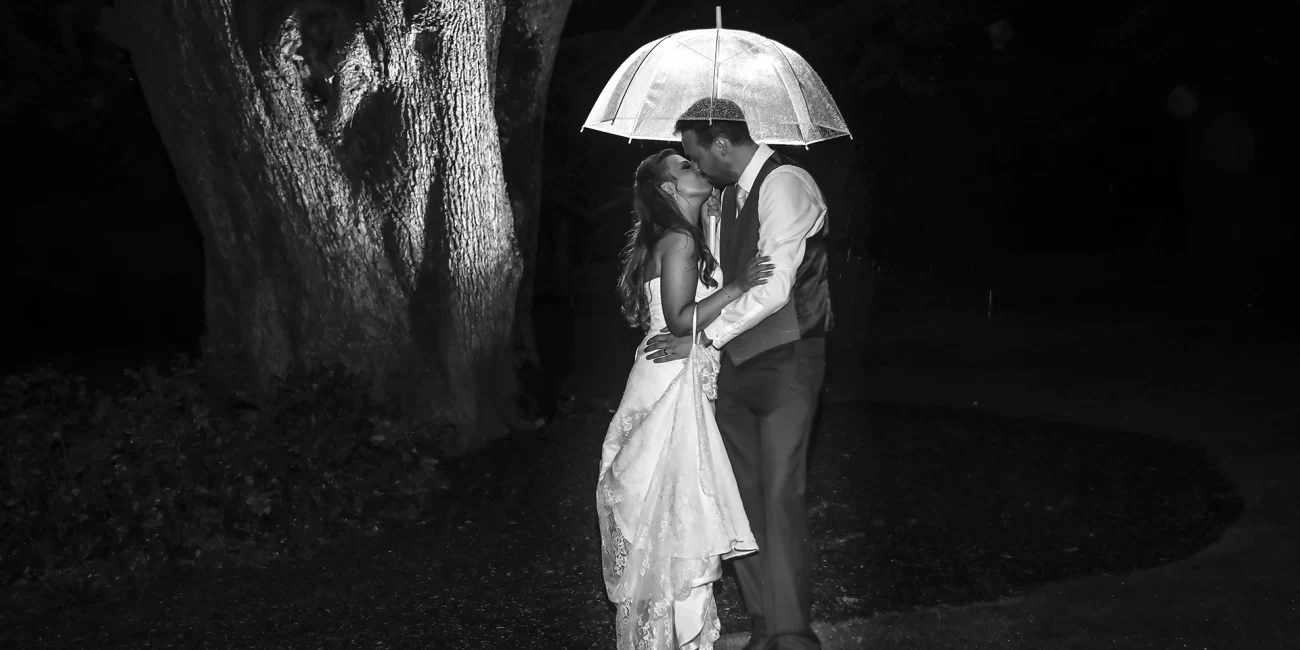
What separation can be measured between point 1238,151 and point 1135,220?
262cm

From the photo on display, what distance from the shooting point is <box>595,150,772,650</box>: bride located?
411cm

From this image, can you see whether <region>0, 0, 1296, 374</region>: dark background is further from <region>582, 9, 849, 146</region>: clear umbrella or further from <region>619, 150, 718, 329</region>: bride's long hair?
<region>619, 150, 718, 329</region>: bride's long hair

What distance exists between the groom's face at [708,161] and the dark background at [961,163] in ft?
36.6

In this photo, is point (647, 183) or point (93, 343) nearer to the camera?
point (647, 183)

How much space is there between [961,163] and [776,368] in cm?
2319

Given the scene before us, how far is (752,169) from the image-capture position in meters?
4.16

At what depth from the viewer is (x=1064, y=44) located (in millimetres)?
25109

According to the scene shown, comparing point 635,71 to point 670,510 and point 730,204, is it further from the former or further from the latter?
point 670,510

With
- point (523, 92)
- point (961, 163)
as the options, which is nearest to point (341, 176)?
point (523, 92)

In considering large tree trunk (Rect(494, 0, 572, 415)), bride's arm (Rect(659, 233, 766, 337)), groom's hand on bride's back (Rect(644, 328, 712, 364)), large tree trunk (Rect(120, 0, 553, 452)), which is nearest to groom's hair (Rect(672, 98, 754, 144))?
bride's arm (Rect(659, 233, 766, 337))

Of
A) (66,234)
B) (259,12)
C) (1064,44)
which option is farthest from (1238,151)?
(66,234)

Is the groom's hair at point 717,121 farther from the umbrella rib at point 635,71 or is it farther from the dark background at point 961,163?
the dark background at point 961,163

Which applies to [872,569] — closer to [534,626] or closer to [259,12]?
[534,626]

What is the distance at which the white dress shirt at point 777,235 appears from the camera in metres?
4.00
